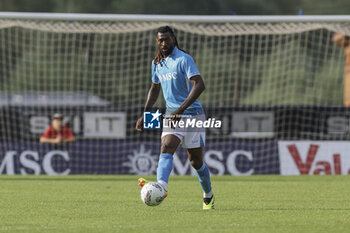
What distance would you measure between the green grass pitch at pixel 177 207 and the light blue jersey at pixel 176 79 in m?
1.18

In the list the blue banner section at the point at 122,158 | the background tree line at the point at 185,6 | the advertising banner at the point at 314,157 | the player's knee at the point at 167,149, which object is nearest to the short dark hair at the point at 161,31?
the player's knee at the point at 167,149

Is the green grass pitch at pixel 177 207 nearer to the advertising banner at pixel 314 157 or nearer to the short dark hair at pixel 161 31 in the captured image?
the short dark hair at pixel 161 31

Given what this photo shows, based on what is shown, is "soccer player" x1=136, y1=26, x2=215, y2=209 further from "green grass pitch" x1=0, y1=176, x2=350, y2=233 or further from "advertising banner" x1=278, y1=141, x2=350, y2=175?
"advertising banner" x1=278, y1=141, x2=350, y2=175

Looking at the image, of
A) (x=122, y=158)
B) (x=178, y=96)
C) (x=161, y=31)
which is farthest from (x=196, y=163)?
(x=122, y=158)

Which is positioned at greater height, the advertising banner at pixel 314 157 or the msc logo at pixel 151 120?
the msc logo at pixel 151 120

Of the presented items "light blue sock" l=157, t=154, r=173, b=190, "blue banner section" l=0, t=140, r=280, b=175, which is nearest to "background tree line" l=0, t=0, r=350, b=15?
"blue banner section" l=0, t=140, r=280, b=175

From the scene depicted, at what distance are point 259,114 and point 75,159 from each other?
469 cm

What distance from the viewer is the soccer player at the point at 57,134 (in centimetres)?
1547

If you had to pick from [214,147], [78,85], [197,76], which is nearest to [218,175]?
[214,147]

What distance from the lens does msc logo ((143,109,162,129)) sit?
8.03 m

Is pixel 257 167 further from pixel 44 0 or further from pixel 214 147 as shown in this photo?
pixel 44 0

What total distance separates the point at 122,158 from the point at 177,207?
7.36 meters

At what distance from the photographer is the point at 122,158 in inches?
607

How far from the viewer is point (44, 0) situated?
53000 millimetres
